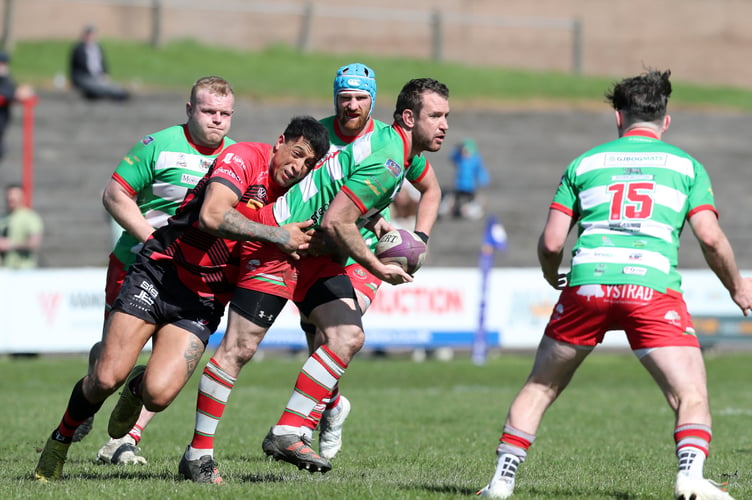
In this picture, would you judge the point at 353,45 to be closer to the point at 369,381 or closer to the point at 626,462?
the point at 369,381

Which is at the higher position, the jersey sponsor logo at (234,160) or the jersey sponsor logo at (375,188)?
the jersey sponsor logo at (234,160)

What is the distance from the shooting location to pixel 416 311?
18.6 m

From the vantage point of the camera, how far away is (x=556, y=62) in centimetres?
4344

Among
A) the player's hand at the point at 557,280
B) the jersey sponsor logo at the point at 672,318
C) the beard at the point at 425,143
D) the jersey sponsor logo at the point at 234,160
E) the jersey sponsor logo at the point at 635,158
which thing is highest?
the beard at the point at 425,143

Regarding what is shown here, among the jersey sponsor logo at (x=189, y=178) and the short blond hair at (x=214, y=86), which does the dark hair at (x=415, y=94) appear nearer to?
the short blond hair at (x=214, y=86)

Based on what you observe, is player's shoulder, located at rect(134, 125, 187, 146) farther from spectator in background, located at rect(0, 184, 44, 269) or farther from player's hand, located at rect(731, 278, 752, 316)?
spectator in background, located at rect(0, 184, 44, 269)

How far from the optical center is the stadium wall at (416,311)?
1767 centimetres

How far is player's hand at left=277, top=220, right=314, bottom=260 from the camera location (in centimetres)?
702

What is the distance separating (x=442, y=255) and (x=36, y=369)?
34.2ft

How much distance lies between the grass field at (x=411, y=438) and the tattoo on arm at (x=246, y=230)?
1.38 m

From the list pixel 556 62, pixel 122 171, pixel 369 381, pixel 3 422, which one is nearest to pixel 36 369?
pixel 369 381

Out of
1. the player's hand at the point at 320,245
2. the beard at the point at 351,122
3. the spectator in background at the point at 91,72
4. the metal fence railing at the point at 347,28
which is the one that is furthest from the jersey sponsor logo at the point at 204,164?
the metal fence railing at the point at 347,28

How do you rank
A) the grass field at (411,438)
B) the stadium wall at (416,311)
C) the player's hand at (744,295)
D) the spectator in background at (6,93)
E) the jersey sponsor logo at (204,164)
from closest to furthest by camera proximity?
the player's hand at (744,295), the grass field at (411,438), the jersey sponsor logo at (204,164), the stadium wall at (416,311), the spectator in background at (6,93)

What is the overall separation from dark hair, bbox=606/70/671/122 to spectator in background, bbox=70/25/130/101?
23415 mm
